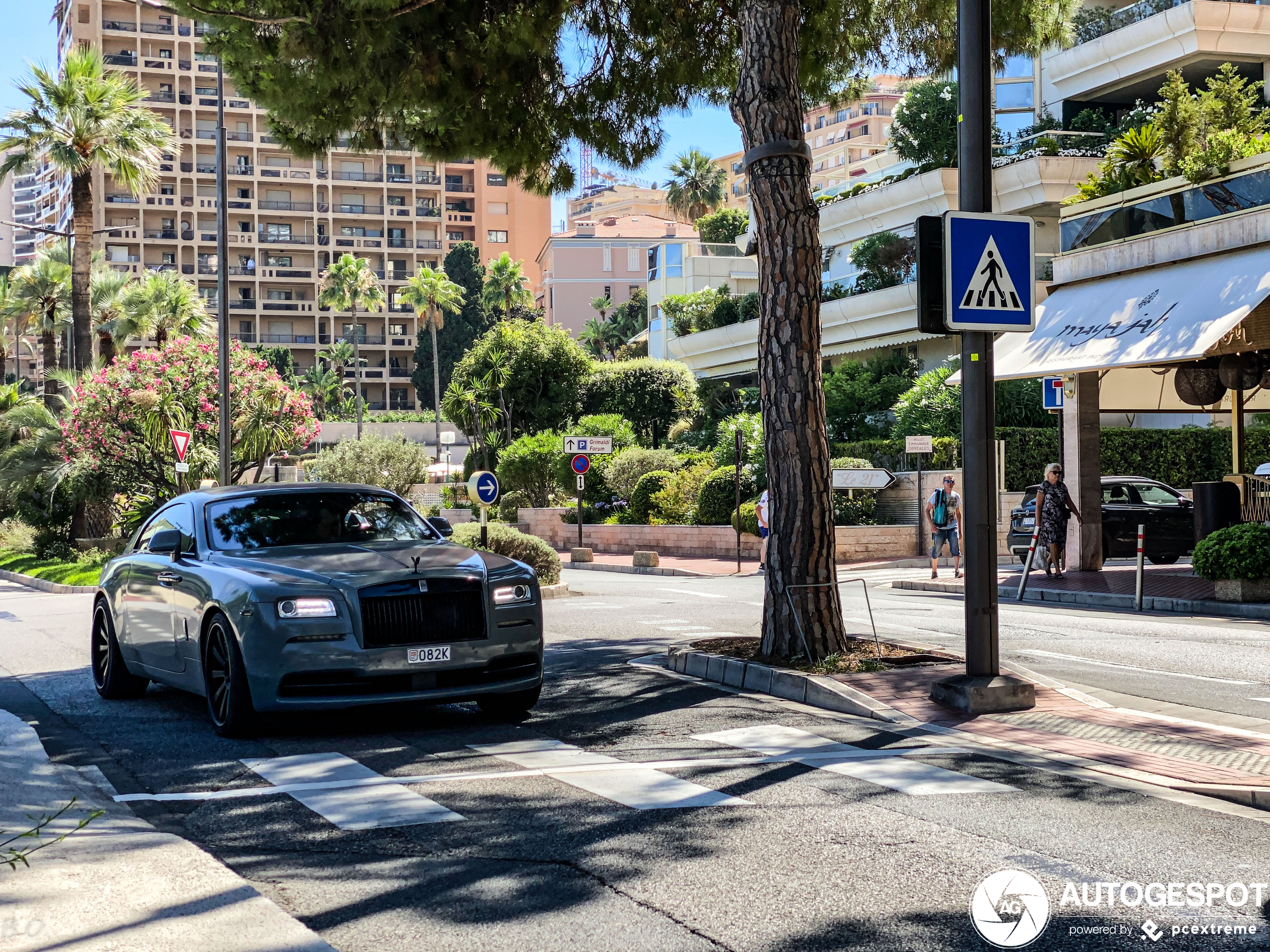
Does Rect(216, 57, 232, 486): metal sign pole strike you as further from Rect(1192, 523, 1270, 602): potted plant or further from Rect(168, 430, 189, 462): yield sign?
Rect(1192, 523, 1270, 602): potted plant

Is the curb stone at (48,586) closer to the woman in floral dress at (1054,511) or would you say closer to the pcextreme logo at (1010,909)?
the woman in floral dress at (1054,511)

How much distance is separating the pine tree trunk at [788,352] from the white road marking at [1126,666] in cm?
271

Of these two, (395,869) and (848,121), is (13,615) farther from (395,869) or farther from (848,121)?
(848,121)

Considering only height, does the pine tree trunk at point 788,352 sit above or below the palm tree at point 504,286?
below

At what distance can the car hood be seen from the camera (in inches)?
312

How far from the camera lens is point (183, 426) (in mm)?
30656

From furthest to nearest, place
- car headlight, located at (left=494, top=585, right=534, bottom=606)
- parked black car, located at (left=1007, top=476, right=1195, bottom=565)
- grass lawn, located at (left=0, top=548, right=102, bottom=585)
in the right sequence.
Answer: grass lawn, located at (left=0, top=548, right=102, bottom=585), parked black car, located at (left=1007, top=476, right=1195, bottom=565), car headlight, located at (left=494, top=585, right=534, bottom=606)

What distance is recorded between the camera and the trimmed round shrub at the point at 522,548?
827 inches

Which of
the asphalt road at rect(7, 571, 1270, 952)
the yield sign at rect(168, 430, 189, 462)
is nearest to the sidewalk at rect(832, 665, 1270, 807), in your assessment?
the asphalt road at rect(7, 571, 1270, 952)

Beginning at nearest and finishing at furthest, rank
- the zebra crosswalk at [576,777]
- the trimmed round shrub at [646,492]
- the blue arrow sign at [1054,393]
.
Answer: the zebra crosswalk at [576,777] → the blue arrow sign at [1054,393] → the trimmed round shrub at [646,492]

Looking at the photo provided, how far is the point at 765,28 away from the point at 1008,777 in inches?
261

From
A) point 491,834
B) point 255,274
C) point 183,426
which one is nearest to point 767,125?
point 491,834

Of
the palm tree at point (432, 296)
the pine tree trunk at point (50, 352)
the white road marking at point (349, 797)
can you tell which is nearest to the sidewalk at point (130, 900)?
the white road marking at point (349, 797)

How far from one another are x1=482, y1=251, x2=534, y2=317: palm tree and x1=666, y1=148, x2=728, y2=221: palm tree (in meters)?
11.2
